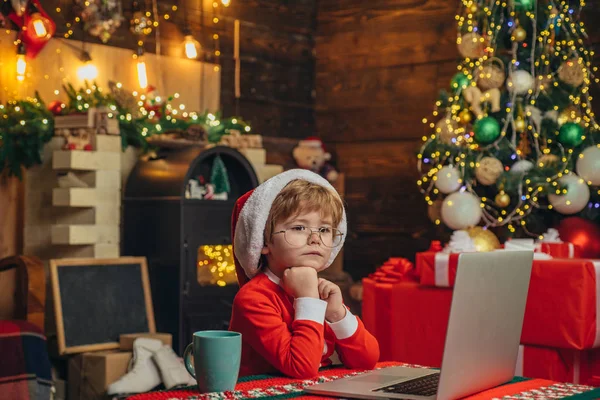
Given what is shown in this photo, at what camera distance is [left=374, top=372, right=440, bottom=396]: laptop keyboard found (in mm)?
1254

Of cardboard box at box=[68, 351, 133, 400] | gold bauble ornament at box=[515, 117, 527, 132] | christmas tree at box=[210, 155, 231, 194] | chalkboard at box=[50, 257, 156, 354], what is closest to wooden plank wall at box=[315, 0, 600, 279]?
gold bauble ornament at box=[515, 117, 527, 132]

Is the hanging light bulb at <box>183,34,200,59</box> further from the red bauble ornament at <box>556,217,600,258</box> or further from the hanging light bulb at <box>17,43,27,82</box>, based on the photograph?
the red bauble ornament at <box>556,217,600,258</box>

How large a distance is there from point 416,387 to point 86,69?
3.76m

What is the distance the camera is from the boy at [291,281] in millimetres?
1521

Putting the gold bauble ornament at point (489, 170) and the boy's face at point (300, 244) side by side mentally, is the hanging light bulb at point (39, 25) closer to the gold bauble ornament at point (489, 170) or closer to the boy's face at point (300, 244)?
the gold bauble ornament at point (489, 170)

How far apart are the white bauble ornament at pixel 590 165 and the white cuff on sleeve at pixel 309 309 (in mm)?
2916

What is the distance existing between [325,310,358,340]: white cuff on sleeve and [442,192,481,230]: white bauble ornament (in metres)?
2.70

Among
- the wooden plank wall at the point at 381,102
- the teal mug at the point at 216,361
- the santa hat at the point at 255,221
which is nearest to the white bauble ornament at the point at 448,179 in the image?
the wooden plank wall at the point at 381,102

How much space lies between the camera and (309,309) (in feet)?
4.99

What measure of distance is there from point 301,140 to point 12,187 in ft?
6.69

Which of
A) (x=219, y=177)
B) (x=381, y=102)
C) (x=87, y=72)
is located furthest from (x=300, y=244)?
(x=381, y=102)

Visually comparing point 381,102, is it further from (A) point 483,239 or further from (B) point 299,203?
(B) point 299,203

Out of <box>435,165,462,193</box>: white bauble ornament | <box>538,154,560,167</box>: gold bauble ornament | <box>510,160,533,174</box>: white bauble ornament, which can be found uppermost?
<box>538,154,560,167</box>: gold bauble ornament

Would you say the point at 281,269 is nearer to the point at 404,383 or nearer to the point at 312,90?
the point at 404,383
